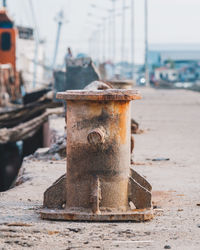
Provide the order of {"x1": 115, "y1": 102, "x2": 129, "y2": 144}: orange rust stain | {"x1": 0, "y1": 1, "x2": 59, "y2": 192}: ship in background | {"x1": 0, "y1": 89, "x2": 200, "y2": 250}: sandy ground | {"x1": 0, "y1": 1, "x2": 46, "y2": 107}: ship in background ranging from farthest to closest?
{"x1": 0, "y1": 1, "x2": 46, "y2": 107}: ship in background, {"x1": 0, "y1": 1, "x2": 59, "y2": 192}: ship in background, {"x1": 115, "y1": 102, "x2": 129, "y2": 144}: orange rust stain, {"x1": 0, "y1": 89, "x2": 200, "y2": 250}: sandy ground

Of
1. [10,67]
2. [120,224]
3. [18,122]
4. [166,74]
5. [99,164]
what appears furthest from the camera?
[166,74]

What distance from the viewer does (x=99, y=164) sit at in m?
4.61

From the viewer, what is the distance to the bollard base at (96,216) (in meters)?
4.47

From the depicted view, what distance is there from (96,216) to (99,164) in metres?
0.40

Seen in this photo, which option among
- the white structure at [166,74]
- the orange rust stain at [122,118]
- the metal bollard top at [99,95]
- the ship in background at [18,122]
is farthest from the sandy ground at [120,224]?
the white structure at [166,74]

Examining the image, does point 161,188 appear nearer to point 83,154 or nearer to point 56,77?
point 83,154

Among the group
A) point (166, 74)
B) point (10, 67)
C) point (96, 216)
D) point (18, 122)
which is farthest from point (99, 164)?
point (166, 74)

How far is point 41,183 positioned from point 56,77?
9.09 meters

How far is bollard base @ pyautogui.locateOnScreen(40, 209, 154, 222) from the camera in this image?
4.47 meters

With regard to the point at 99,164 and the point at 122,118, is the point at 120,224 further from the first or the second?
the point at 122,118

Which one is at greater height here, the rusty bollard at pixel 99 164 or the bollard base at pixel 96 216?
the rusty bollard at pixel 99 164

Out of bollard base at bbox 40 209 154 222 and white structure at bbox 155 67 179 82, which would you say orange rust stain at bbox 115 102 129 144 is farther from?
white structure at bbox 155 67 179 82

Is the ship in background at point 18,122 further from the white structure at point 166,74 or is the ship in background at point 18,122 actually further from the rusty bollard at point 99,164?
the white structure at point 166,74

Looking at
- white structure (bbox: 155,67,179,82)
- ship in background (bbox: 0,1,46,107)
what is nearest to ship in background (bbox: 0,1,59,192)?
ship in background (bbox: 0,1,46,107)
